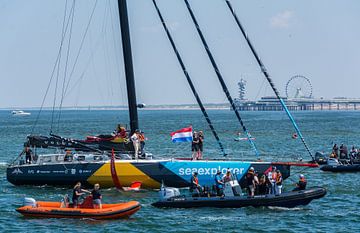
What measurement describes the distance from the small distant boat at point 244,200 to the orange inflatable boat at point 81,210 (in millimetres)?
2915

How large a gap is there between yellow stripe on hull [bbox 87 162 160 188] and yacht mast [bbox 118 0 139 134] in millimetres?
2710

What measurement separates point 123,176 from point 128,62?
6601mm

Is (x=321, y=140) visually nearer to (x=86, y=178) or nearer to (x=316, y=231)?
(x=86, y=178)

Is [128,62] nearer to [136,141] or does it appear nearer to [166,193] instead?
[136,141]

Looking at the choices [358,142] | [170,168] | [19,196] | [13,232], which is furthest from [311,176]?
[358,142]

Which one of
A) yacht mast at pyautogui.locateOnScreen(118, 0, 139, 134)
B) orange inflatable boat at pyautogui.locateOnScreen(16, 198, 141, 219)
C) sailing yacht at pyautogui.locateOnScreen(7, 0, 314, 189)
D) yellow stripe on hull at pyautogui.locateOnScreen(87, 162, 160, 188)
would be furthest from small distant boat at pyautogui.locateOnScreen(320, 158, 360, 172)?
orange inflatable boat at pyautogui.locateOnScreen(16, 198, 141, 219)

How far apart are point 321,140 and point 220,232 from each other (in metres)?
63.4

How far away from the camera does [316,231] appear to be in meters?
29.7

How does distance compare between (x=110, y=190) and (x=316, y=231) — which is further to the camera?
(x=110, y=190)

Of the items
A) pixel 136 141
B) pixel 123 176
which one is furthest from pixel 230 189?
pixel 136 141

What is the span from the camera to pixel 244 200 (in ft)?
110

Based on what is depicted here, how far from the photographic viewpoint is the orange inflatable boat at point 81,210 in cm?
3147

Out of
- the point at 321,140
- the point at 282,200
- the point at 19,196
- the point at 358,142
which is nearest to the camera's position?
the point at 282,200

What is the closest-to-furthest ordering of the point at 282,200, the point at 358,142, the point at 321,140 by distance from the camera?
1. the point at 282,200
2. the point at 358,142
3. the point at 321,140
